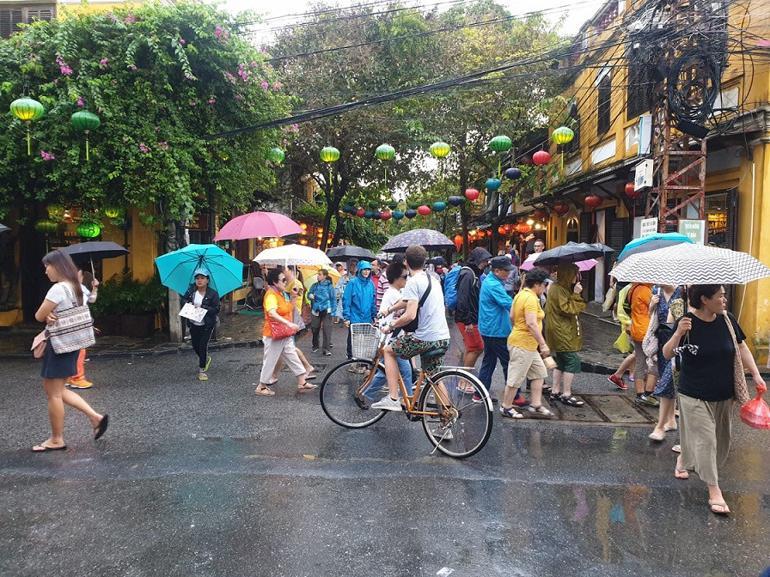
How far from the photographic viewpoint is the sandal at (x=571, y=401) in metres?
6.52

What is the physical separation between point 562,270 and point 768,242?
16.8 feet

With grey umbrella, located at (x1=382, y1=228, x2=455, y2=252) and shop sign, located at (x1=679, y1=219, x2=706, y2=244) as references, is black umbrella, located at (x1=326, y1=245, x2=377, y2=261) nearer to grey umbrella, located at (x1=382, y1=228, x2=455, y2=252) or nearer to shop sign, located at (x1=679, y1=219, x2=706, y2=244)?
grey umbrella, located at (x1=382, y1=228, x2=455, y2=252)

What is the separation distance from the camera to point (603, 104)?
50.6 ft

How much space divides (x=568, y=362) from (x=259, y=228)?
544cm

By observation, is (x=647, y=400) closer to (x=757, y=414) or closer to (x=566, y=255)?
(x=566, y=255)

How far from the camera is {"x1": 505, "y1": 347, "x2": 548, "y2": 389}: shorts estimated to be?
580cm

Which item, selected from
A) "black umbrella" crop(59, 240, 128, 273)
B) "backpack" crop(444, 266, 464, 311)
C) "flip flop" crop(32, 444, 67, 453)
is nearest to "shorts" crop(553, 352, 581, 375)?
"backpack" crop(444, 266, 464, 311)

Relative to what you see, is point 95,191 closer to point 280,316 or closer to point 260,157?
point 260,157

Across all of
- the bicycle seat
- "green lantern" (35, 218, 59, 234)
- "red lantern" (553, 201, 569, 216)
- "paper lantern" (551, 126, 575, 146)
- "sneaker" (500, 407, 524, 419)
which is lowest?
"sneaker" (500, 407, 524, 419)

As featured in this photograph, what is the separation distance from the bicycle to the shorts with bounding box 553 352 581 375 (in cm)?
193

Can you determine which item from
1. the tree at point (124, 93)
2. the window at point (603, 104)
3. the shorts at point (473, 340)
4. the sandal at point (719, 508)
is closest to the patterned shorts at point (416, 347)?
the shorts at point (473, 340)

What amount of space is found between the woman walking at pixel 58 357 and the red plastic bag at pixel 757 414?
17.9ft

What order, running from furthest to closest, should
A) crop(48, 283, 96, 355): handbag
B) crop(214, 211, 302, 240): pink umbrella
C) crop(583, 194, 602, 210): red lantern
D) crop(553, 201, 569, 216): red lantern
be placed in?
crop(553, 201, 569, 216): red lantern
crop(583, 194, 602, 210): red lantern
crop(214, 211, 302, 240): pink umbrella
crop(48, 283, 96, 355): handbag

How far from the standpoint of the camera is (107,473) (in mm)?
4457
